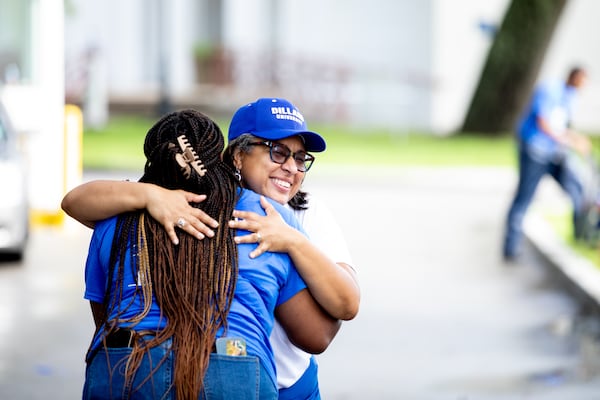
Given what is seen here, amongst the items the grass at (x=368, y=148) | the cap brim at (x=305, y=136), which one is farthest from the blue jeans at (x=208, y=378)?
the grass at (x=368, y=148)

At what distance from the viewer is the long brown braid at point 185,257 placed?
3.18 meters

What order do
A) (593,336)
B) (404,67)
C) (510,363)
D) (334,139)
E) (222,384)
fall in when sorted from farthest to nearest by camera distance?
(404,67)
(334,139)
(593,336)
(510,363)
(222,384)

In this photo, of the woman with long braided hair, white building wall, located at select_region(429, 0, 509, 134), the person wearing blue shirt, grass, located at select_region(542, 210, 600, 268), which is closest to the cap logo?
the woman with long braided hair

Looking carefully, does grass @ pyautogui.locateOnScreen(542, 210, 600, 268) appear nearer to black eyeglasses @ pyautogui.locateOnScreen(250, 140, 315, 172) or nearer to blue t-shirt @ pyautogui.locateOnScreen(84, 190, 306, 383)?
black eyeglasses @ pyautogui.locateOnScreen(250, 140, 315, 172)

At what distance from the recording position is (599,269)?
35.8 feet

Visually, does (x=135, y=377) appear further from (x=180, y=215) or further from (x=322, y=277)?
(x=322, y=277)

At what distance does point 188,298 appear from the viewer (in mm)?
3246

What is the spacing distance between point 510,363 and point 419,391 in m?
1.01

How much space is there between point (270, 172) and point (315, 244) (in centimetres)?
26

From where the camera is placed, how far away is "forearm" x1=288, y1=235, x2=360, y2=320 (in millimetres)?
3396

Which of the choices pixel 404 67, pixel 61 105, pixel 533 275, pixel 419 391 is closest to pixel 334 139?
pixel 404 67

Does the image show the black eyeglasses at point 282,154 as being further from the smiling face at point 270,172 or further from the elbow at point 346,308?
the elbow at point 346,308

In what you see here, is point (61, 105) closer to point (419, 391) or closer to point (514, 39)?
point (419, 391)

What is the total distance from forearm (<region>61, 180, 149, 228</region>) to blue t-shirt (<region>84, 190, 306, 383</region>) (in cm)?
4
